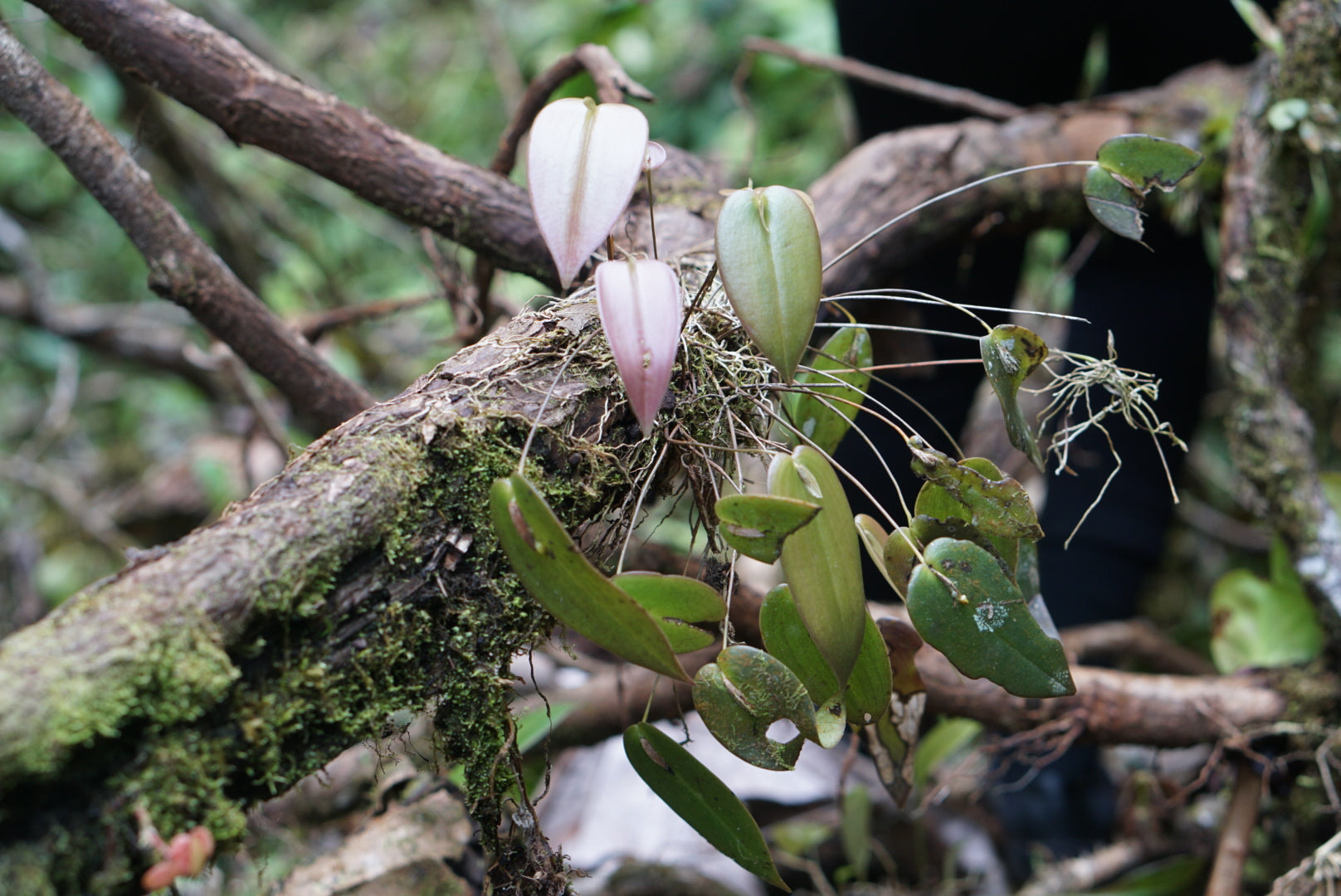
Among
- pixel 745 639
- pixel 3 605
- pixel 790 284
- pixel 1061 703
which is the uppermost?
pixel 790 284

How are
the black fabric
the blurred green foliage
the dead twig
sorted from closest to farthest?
1. the dead twig
2. the black fabric
3. the blurred green foliage

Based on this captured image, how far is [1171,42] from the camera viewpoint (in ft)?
4.56

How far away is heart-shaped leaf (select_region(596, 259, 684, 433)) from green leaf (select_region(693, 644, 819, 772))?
6.1 inches

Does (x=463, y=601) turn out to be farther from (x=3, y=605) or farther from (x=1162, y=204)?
(x=3, y=605)

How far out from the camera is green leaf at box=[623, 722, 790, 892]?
53 cm

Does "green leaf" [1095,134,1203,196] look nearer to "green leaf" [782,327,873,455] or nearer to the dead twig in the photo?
"green leaf" [782,327,873,455]

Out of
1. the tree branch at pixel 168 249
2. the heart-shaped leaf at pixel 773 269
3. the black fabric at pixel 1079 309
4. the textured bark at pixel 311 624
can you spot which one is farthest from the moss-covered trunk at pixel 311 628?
the black fabric at pixel 1079 309

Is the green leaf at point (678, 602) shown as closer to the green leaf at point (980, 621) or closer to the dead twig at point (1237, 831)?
the green leaf at point (980, 621)

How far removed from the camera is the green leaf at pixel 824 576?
1.61 feet

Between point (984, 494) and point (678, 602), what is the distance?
0.22 meters

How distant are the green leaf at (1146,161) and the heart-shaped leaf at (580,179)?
366 mm

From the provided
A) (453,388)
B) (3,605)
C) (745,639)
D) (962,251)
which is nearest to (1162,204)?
(962,251)

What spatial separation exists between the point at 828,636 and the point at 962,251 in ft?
3.30

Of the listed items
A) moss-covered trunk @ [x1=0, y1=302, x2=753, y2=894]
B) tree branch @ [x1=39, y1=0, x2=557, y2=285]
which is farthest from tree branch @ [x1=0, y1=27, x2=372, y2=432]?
moss-covered trunk @ [x1=0, y1=302, x2=753, y2=894]
